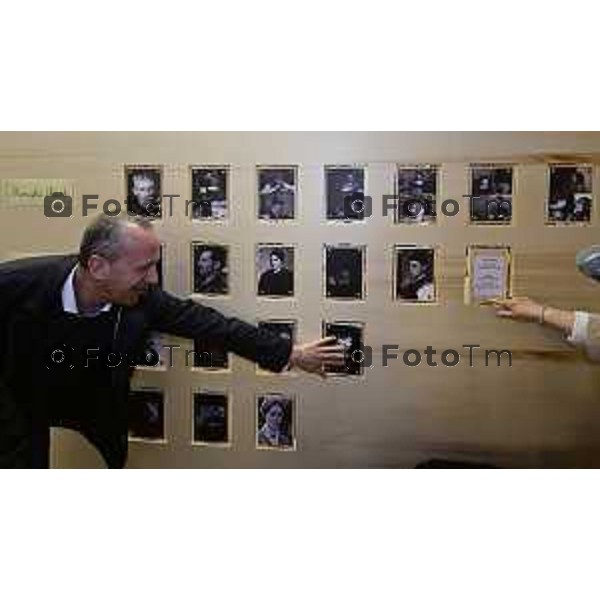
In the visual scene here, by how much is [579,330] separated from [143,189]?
936 mm

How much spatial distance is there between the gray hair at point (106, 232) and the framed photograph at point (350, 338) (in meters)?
0.43

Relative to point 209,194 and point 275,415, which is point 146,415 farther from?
point 209,194

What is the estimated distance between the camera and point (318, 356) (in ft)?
5.81

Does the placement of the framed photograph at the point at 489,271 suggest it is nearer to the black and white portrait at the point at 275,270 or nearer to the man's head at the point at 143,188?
the black and white portrait at the point at 275,270

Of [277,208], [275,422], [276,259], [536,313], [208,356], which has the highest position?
[277,208]

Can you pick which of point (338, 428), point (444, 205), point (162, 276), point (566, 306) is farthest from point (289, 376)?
point (566, 306)

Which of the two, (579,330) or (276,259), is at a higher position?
(276,259)

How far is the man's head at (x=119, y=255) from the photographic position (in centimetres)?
173

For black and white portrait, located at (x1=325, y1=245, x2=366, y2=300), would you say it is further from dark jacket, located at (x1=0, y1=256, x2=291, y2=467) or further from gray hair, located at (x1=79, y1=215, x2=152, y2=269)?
gray hair, located at (x1=79, y1=215, x2=152, y2=269)

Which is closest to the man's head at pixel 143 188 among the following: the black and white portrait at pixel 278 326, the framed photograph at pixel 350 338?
the black and white portrait at pixel 278 326

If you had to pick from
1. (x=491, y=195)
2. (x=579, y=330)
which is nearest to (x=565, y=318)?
(x=579, y=330)

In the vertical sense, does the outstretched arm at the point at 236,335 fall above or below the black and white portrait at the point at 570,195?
below

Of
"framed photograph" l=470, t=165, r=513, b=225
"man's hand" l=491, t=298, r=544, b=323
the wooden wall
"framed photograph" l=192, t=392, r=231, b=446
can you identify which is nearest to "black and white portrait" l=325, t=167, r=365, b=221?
the wooden wall

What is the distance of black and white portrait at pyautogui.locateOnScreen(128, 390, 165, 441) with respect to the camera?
1802mm
